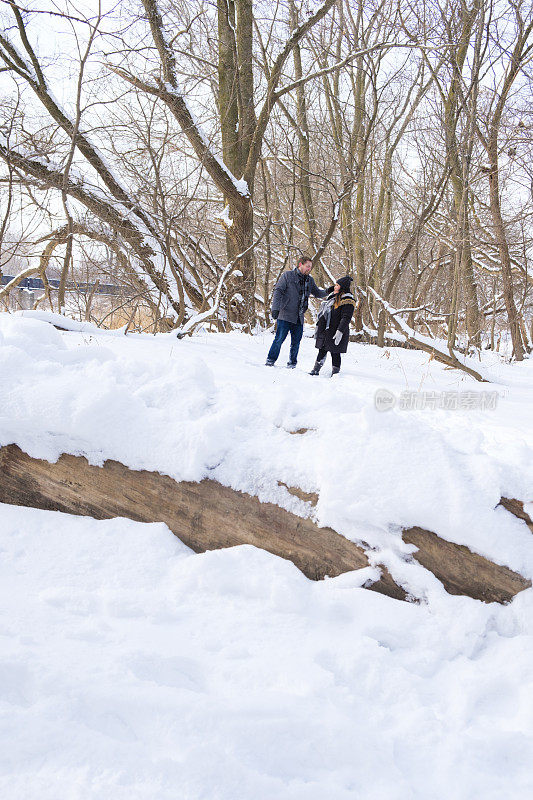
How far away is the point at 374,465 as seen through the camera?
7.25ft

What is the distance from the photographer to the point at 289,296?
6035 millimetres

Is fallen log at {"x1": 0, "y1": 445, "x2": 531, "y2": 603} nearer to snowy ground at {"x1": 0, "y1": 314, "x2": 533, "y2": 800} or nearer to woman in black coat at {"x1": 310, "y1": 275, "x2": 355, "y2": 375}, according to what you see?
snowy ground at {"x1": 0, "y1": 314, "x2": 533, "y2": 800}

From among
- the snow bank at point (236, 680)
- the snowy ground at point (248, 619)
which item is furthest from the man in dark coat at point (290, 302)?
the snow bank at point (236, 680)

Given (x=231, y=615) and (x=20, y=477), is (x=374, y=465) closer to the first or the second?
(x=231, y=615)

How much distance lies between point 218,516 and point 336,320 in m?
4.22

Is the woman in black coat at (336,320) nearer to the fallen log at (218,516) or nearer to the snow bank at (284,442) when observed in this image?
the snow bank at (284,442)

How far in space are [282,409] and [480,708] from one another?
1531mm

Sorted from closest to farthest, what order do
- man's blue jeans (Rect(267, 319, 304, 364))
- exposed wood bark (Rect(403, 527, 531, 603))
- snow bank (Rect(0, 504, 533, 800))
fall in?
snow bank (Rect(0, 504, 533, 800)) < exposed wood bark (Rect(403, 527, 531, 603)) < man's blue jeans (Rect(267, 319, 304, 364))

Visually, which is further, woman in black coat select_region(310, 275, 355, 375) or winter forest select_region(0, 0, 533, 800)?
woman in black coat select_region(310, 275, 355, 375)

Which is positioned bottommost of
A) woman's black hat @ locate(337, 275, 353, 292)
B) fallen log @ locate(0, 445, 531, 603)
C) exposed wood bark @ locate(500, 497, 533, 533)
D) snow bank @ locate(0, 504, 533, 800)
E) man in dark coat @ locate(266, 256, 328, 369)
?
snow bank @ locate(0, 504, 533, 800)

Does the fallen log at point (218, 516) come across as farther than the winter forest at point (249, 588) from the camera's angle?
Yes

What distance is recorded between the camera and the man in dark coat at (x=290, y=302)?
5.98 m

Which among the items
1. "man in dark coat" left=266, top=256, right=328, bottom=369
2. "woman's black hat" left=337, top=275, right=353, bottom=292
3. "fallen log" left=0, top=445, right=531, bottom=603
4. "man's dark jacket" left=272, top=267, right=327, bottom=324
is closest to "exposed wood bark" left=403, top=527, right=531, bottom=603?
"fallen log" left=0, top=445, right=531, bottom=603

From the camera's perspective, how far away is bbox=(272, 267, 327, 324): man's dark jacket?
19.7 feet
